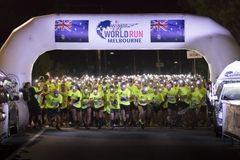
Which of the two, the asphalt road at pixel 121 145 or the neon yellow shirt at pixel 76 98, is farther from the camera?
the neon yellow shirt at pixel 76 98

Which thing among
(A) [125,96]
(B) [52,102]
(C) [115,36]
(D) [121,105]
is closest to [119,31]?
(C) [115,36]

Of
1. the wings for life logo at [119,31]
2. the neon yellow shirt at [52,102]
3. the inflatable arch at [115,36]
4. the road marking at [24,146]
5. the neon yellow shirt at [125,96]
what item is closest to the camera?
the road marking at [24,146]

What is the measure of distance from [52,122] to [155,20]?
5.23 m

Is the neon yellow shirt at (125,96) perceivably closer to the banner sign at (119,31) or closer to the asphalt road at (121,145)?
the asphalt road at (121,145)

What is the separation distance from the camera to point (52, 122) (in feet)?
73.3

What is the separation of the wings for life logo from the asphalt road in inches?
127

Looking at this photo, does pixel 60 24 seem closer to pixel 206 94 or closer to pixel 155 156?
pixel 206 94

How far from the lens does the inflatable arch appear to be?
21031 millimetres

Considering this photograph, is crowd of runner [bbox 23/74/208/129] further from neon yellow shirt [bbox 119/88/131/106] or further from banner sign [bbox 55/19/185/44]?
banner sign [bbox 55/19/185/44]

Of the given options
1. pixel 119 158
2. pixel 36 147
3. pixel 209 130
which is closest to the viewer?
pixel 119 158

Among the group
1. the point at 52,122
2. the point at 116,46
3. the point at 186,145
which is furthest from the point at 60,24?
the point at 186,145

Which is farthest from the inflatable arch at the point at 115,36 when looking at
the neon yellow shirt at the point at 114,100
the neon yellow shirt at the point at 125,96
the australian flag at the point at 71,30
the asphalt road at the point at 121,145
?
the asphalt road at the point at 121,145

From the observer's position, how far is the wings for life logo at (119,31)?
21.2 m

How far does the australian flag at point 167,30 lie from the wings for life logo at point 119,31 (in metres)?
0.49
